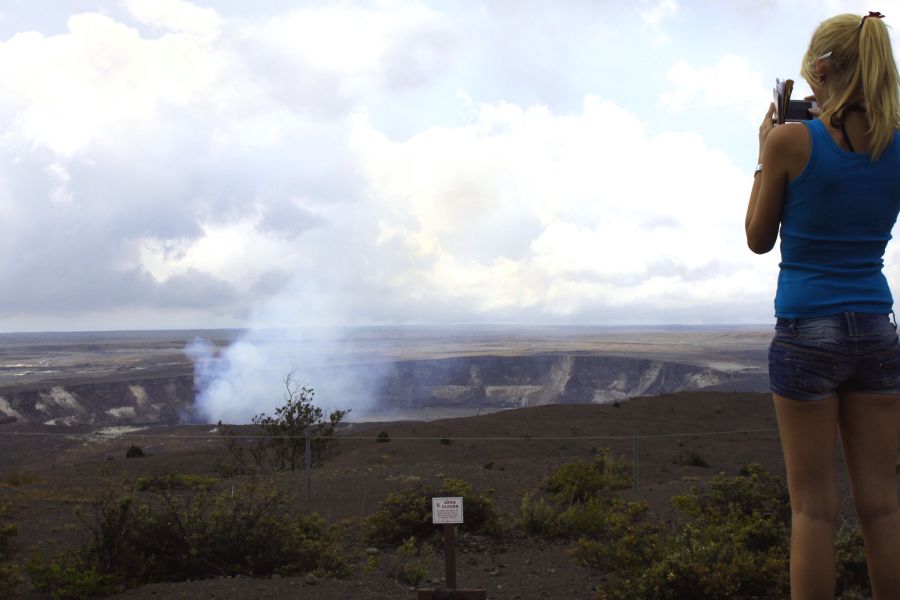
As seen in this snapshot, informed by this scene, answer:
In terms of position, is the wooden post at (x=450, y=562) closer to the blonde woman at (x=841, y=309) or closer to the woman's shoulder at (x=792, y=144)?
the blonde woman at (x=841, y=309)

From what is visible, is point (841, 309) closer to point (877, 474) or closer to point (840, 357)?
point (840, 357)

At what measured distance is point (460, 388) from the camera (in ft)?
230

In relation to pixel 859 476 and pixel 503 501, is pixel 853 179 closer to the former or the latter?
pixel 859 476

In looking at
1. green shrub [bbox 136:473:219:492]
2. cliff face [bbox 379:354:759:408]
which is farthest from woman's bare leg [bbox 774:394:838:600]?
cliff face [bbox 379:354:759:408]

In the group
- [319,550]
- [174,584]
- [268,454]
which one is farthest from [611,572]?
[268,454]

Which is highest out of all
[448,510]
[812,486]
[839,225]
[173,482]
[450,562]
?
[839,225]

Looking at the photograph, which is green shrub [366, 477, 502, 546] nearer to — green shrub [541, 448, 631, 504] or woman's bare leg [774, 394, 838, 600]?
green shrub [541, 448, 631, 504]

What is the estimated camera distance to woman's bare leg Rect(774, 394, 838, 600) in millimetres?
2197

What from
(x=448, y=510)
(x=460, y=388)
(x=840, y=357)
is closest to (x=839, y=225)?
(x=840, y=357)

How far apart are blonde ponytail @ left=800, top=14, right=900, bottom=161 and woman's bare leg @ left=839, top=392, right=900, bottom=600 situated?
71 centimetres

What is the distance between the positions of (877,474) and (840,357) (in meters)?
0.39

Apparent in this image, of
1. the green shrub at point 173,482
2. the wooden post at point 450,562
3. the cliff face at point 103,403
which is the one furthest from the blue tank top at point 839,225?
the cliff face at point 103,403

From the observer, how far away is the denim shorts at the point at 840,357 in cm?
215

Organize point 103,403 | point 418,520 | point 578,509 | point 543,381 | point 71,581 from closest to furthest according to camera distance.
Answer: point 71,581, point 418,520, point 578,509, point 103,403, point 543,381
